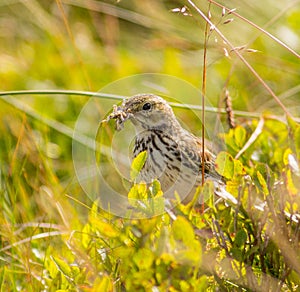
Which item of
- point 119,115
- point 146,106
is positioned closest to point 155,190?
point 119,115

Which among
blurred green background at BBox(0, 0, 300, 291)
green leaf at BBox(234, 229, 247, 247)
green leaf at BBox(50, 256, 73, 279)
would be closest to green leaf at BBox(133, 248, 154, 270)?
green leaf at BBox(234, 229, 247, 247)

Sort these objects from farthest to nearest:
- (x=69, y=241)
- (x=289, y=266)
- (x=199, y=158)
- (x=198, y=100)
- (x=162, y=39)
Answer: (x=162, y=39)
(x=198, y=100)
(x=199, y=158)
(x=69, y=241)
(x=289, y=266)

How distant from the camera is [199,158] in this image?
3195mm

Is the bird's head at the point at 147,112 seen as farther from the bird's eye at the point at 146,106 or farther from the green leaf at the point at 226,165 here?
the green leaf at the point at 226,165

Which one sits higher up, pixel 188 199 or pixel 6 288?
pixel 188 199

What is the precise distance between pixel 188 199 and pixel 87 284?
69 cm

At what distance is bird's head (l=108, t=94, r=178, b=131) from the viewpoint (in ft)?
9.93

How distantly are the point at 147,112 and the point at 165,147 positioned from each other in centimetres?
16

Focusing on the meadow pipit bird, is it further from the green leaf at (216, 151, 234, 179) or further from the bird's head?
the green leaf at (216, 151, 234, 179)

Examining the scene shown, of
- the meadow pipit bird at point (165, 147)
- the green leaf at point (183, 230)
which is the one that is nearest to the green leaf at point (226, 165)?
the meadow pipit bird at point (165, 147)

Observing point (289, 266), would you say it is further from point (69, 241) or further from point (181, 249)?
point (69, 241)

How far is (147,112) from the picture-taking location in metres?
3.18

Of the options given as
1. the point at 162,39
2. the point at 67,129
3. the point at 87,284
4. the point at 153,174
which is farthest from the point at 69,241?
the point at 162,39

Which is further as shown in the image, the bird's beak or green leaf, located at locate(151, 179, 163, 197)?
the bird's beak
